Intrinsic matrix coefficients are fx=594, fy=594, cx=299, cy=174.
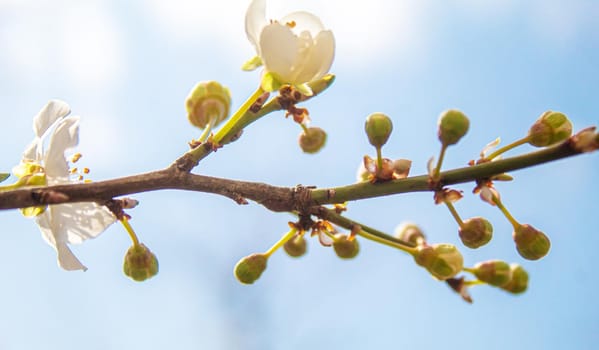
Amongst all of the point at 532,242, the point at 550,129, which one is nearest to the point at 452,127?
the point at 550,129

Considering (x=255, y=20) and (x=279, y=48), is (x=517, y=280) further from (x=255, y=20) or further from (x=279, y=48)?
(x=255, y=20)

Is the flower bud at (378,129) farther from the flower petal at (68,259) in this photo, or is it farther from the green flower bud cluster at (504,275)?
the flower petal at (68,259)

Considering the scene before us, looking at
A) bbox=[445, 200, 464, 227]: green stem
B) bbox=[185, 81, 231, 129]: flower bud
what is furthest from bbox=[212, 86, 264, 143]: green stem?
bbox=[445, 200, 464, 227]: green stem

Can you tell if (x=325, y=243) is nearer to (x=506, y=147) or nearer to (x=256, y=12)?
(x=506, y=147)

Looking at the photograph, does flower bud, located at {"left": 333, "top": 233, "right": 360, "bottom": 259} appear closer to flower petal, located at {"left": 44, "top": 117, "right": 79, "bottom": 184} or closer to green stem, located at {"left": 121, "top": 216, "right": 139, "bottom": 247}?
green stem, located at {"left": 121, "top": 216, "right": 139, "bottom": 247}

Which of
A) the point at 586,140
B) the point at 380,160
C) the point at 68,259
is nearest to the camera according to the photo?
the point at 586,140

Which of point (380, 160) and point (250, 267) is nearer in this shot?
point (380, 160)

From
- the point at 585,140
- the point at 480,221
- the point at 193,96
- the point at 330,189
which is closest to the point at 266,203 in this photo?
the point at 330,189
